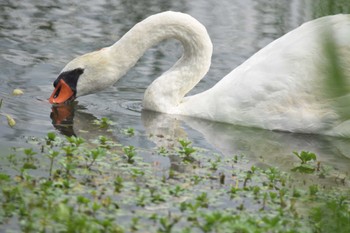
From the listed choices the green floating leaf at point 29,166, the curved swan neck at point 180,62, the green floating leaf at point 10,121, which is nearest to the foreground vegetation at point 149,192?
the green floating leaf at point 29,166

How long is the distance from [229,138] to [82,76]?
6.24 ft

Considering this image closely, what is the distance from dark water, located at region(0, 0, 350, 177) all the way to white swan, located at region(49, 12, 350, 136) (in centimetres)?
15

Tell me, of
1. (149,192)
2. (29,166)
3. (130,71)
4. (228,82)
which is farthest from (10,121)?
(130,71)

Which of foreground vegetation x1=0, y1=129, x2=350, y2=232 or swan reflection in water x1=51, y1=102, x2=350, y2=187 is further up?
foreground vegetation x1=0, y1=129, x2=350, y2=232

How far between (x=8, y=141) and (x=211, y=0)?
7.48m

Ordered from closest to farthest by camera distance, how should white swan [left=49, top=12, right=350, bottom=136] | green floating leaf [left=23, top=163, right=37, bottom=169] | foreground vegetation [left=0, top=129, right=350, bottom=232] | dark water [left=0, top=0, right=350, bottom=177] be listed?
foreground vegetation [left=0, top=129, right=350, bottom=232] → green floating leaf [left=23, top=163, right=37, bottom=169] → dark water [left=0, top=0, right=350, bottom=177] → white swan [left=49, top=12, right=350, bottom=136]

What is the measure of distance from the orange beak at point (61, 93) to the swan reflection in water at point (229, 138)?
0.28 feet

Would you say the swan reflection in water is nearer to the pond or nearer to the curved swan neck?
the pond

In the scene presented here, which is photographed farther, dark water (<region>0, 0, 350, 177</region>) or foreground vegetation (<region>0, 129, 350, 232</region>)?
dark water (<region>0, 0, 350, 177</region>)

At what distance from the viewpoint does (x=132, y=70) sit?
1002 centimetres

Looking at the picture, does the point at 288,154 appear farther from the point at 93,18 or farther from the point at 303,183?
the point at 93,18

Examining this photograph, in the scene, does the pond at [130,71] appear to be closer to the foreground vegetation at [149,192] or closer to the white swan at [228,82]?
the white swan at [228,82]

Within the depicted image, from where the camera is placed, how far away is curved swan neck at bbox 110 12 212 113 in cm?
854

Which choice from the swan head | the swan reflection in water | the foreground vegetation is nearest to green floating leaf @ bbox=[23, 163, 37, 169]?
the foreground vegetation
